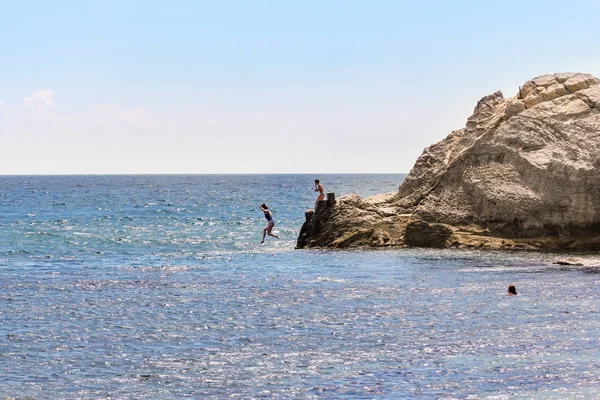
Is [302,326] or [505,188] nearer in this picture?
[302,326]

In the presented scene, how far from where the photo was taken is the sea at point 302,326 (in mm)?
16781

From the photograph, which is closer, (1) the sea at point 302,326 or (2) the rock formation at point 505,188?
(1) the sea at point 302,326

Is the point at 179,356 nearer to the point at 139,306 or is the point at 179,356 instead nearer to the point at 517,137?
the point at 139,306

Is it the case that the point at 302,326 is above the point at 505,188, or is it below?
below

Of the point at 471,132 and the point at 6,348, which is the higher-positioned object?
the point at 471,132

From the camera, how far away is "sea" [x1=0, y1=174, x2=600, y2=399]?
1678 centimetres

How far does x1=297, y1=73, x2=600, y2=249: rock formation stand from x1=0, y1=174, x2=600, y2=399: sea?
1899mm

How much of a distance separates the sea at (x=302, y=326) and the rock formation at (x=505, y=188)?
1899mm

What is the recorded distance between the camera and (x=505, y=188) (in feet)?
131

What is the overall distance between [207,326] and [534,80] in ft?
89.1

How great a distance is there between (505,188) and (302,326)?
20.3 metres

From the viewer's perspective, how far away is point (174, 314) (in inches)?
963

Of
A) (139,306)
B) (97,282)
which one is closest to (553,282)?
(139,306)

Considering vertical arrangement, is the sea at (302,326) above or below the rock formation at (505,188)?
below
